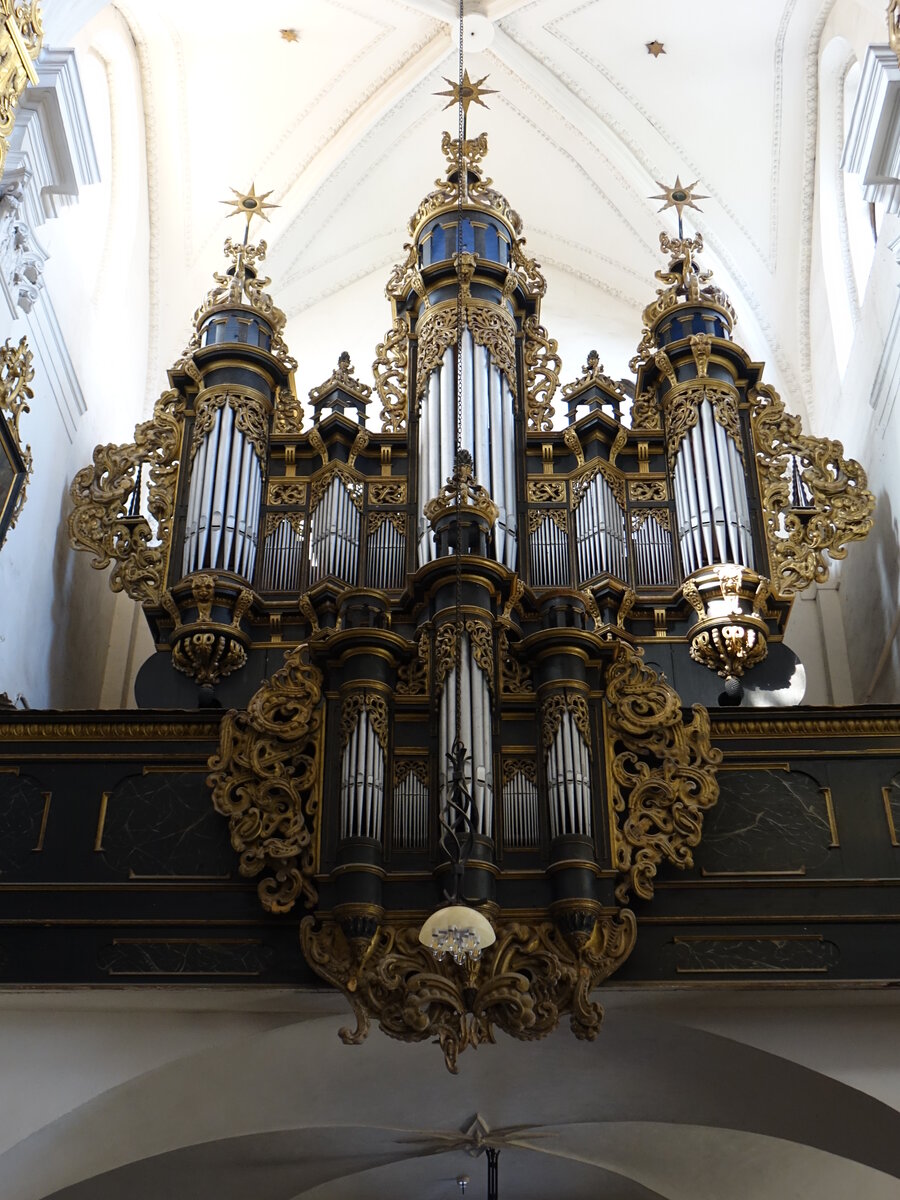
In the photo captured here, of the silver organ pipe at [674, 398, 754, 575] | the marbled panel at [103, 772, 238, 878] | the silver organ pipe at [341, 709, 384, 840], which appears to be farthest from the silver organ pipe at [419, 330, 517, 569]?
the marbled panel at [103, 772, 238, 878]

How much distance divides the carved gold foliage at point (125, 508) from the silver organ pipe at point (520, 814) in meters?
3.62

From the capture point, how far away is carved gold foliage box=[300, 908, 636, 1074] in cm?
743

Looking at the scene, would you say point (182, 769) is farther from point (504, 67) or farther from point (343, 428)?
point (504, 67)

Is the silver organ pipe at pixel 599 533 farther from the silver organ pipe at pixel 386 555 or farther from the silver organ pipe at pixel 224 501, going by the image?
the silver organ pipe at pixel 224 501

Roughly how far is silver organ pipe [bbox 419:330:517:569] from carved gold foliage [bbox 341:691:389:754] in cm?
241

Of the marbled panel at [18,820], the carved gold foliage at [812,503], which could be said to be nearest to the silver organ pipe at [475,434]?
the carved gold foliage at [812,503]

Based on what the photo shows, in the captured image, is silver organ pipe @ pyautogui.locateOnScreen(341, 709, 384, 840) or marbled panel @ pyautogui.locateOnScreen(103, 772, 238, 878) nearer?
silver organ pipe @ pyautogui.locateOnScreen(341, 709, 384, 840)

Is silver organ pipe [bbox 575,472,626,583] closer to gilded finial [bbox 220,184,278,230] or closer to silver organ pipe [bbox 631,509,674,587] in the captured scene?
silver organ pipe [bbox 631,509,674,587]

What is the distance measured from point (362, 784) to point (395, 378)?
5.13 m

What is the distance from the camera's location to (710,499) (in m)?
10.9

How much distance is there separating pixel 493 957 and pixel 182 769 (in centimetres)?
203

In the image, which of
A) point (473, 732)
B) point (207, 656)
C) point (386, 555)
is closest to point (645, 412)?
point (386, 555)

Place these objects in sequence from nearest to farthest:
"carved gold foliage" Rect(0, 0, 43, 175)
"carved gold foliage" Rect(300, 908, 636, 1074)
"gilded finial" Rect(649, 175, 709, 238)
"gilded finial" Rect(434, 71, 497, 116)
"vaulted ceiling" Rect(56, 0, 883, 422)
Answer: "carved gold foliage" Rect(300, 908, 636, 1074)
"carved gold foliage" Rect(0, 0, 43, 175)
"gilded finial" Rect(434, 71, 497, 116)
"gilded finial" Rect(649, 175, 709, 238)
"vaulted ceiling" Rect(56, 0, 883, 422)

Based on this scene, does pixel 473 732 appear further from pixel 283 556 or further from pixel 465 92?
pixel 465 92
